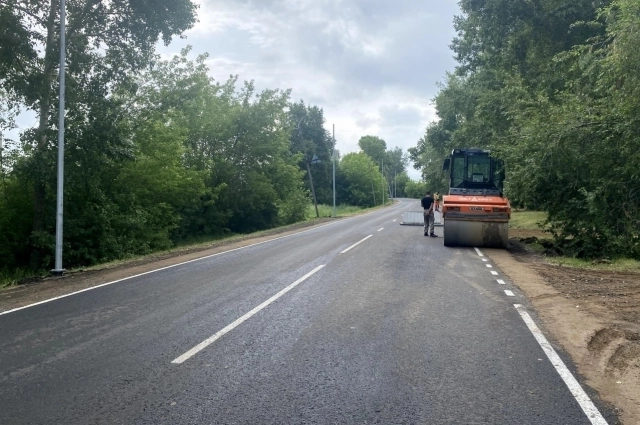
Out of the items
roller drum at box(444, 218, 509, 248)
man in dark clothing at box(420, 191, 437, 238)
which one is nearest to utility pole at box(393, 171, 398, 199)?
man in dark clothing at box(420, 191, 437, 238)

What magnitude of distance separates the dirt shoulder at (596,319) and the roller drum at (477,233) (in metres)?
3.76

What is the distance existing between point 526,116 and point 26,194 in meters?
19.5

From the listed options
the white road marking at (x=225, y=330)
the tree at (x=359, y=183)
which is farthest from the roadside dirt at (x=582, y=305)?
the tree at (x=359, y=183)

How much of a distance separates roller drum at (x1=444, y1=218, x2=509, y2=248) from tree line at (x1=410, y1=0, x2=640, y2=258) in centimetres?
171

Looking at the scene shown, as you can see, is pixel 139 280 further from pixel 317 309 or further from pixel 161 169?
pixel 161 169

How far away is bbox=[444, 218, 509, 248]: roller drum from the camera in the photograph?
18.5m

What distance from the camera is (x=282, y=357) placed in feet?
20.2

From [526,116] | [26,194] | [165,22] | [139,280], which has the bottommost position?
[139,280]

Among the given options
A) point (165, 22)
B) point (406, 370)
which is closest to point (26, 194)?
point (165, 22)

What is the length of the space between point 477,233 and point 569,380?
45.0 feet

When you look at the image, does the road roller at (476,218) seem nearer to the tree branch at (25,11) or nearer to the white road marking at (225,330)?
the white road marking at (225,330)

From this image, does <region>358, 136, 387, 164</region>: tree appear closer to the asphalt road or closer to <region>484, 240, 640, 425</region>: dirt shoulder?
<region>484, 240, 640, 425</region>: dirt shoulder

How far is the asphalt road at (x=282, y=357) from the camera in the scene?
183 inches

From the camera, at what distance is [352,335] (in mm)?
7051
